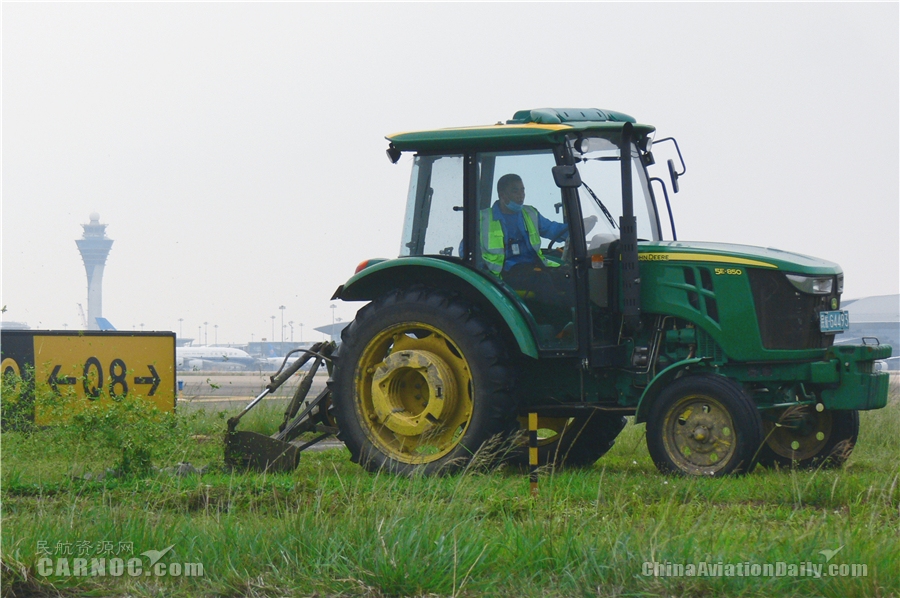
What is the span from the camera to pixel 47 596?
4535 millimetres

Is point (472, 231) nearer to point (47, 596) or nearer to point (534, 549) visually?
point (534, 549)

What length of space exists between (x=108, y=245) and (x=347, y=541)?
17811 centimetres

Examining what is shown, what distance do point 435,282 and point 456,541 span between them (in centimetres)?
400

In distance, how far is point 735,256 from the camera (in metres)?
7.86

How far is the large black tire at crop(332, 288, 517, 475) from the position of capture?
315 inches

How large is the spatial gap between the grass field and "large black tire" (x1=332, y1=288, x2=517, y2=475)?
1313 millimetres

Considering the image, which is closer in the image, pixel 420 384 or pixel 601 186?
pixel 601 186

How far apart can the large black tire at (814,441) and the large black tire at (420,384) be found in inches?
82.0

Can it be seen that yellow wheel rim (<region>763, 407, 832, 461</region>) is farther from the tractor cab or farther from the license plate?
the tractor cab

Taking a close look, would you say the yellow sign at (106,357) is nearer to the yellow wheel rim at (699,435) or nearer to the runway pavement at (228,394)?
the runway pavement at (228,394)

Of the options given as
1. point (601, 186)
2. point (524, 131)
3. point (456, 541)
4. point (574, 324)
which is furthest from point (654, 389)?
point (456, 541)

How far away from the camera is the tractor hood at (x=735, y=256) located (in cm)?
780

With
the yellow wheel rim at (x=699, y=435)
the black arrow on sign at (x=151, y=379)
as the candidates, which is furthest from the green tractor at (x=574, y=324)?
the black arrow on sign at (x=151, y=379)

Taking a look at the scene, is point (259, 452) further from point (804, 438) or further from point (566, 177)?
point (804, 438)
